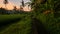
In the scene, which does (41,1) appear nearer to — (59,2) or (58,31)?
(59,2)

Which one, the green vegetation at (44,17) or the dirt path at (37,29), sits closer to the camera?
the dirt path at (37,29)

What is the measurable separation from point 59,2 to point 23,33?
647 cm

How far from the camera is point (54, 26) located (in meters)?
12.5

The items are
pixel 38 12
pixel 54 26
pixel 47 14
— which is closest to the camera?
pixel 54 26

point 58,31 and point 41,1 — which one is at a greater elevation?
point 41,1

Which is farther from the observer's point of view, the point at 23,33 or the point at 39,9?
the point at 39,9

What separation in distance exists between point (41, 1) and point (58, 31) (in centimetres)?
614

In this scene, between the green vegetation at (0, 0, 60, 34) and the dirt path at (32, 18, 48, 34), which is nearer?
the dirt path at (32, 18, 48, 34)

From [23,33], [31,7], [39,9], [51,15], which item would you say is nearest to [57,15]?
[51,15]

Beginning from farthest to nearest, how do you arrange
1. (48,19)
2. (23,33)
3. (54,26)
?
(48,19) → (54,26) → (23,33)

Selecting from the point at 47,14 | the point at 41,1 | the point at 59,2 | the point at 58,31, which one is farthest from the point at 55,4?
the point at 58,31

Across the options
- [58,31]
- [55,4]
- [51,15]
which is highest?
[55,4]

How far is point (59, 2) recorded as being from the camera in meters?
14.7

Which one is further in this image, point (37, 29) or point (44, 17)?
point (44, 17)
